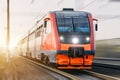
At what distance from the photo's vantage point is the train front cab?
58.4ft

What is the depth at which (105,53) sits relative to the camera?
81.5ft

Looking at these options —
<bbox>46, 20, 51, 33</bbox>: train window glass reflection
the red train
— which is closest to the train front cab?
the red train

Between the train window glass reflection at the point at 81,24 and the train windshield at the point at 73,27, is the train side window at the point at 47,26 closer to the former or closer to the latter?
the train windshield at the point at 73,27

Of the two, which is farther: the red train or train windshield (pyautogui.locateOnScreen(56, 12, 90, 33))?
train windshield (pyautogui.locateOnScreen(56, 12, 90, 33))

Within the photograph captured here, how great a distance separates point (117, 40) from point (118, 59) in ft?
3.92

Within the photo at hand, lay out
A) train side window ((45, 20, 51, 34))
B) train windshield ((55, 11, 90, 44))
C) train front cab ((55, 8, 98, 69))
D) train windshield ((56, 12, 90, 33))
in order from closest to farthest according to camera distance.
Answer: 1. train front cab ((55, 8, 98, 69))
2. train windshield ((55, 11, 90, 44))
3. train windshield ((56, 12, 90, 33))
4. train side window ((45, 20, 51, 34))

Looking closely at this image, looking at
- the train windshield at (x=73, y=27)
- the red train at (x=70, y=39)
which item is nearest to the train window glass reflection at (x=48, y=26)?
the red train at (x=70, y=39)

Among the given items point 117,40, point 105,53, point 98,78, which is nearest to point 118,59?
point 117,40

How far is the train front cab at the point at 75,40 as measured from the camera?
1781cm

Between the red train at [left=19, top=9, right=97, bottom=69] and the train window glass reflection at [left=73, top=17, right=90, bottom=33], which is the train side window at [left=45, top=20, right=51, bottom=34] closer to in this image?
the red train at [left=19, top=9, right=97, bottom=69]

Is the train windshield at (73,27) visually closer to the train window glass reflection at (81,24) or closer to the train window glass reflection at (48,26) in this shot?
the train window glass reflection at (81,24)

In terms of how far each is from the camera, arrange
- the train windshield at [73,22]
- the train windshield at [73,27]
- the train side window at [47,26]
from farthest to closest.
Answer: the train side window at [47,26] < the train windshield at [73,22] < the train windshield at [73,27]

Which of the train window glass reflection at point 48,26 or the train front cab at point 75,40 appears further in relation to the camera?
the train window glass reflection at point 48,26

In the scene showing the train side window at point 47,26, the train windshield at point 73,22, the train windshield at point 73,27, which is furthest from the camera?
the train side window at point 47,26
